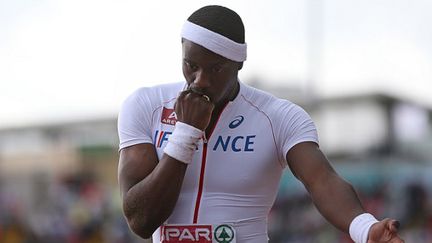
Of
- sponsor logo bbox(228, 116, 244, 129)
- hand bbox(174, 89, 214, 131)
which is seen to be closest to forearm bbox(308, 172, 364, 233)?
sponsor logo bbox(228, 116, 244, 129)

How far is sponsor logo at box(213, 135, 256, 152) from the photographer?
4973 mm

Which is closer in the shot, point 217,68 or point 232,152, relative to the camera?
point 217,68

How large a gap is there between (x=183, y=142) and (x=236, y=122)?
0.41 meters

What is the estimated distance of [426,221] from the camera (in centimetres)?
1617

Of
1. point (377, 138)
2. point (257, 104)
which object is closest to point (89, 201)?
point (377, 138)

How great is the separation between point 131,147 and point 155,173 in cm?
28

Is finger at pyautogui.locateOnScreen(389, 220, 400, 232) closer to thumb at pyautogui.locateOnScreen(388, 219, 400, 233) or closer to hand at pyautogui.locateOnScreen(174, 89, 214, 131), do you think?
thumb at pyautogui.locateOnScreen(388, 219, 400, 233)

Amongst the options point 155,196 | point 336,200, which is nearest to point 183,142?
point 155,196

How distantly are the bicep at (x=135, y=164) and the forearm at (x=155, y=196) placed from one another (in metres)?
0.07

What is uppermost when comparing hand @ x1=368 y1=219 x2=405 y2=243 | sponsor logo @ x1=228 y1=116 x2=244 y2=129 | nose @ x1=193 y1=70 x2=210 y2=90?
nose @ x1=193 y1=70 x2=210 y2=90

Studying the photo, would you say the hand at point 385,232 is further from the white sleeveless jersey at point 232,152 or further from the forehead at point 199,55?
the forehead at point 199,55

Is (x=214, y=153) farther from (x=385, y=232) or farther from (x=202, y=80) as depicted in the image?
(x=385, y=232)

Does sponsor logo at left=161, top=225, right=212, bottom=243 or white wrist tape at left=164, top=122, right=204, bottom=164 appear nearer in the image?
white wrist tape at left=164, top=122, right=204, bottom=164

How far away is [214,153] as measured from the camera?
497cm
